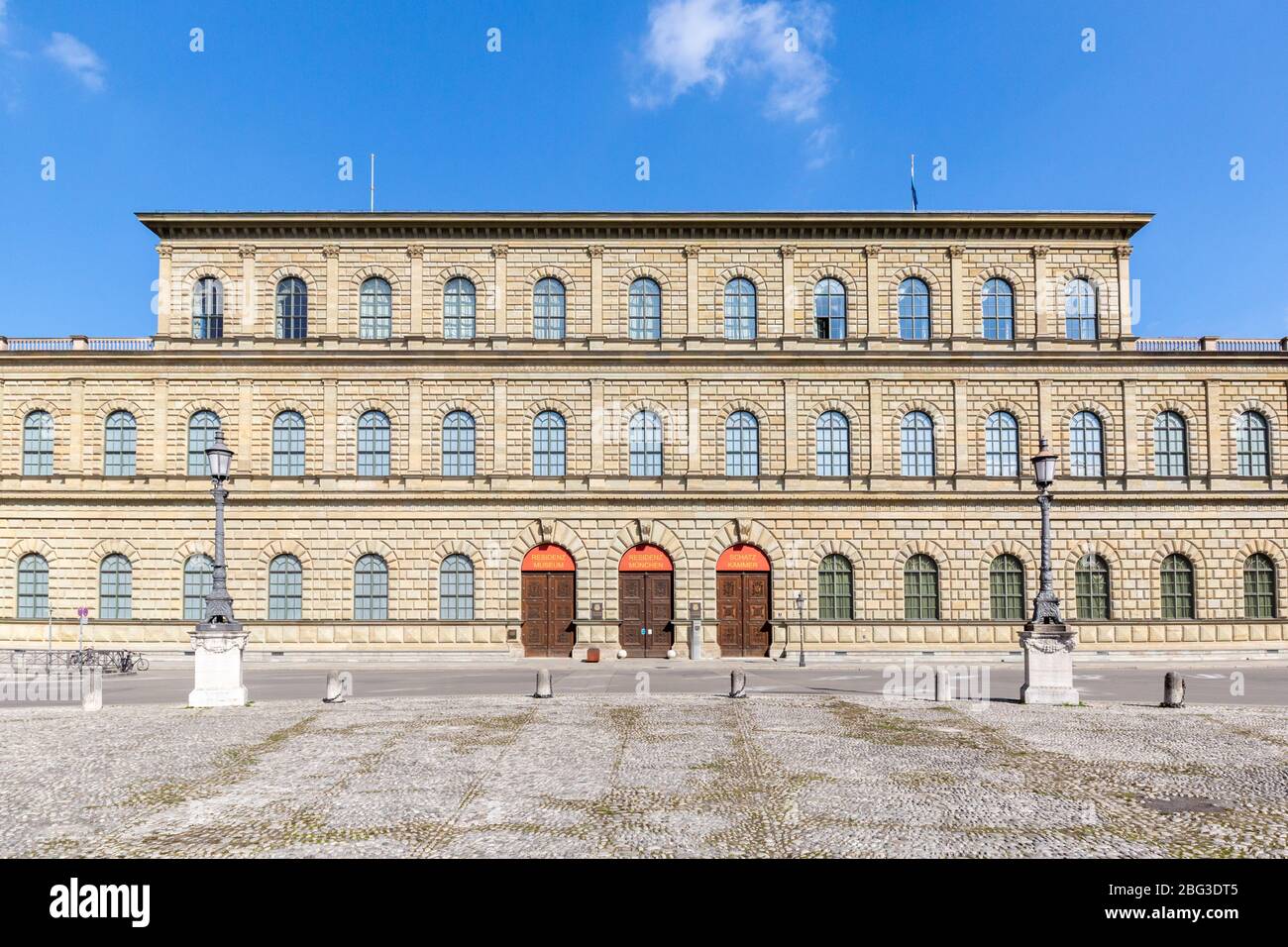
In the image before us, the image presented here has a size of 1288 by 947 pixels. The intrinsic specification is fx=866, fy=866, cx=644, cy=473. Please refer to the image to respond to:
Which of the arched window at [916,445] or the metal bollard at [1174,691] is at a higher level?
the arched window at [916,445]

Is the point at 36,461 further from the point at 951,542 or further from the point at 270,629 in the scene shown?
the point at 951,542

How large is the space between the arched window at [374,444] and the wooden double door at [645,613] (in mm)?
11458

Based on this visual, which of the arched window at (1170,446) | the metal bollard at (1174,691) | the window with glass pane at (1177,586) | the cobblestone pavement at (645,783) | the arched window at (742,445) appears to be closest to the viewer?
the cobblestone pavement at (645,783)

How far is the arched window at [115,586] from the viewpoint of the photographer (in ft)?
121

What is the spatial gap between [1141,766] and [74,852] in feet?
51.3

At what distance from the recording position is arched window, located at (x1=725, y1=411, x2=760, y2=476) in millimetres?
37844

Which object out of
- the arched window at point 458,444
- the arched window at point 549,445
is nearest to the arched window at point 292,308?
the arched window at point 458,444

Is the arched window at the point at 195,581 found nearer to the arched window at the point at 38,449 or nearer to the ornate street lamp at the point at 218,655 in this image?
the arched window at the point at 38,449

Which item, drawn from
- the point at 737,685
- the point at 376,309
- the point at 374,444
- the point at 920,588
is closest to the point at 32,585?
the point at 374,444

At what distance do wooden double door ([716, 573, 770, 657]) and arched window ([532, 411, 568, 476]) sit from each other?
8.53 meters

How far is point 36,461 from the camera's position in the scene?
37.8 m

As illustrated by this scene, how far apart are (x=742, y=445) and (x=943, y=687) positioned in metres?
15.4

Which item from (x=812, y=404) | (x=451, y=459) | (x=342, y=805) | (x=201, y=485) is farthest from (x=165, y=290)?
(x=342, y=805)

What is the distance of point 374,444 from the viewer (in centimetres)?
3775
